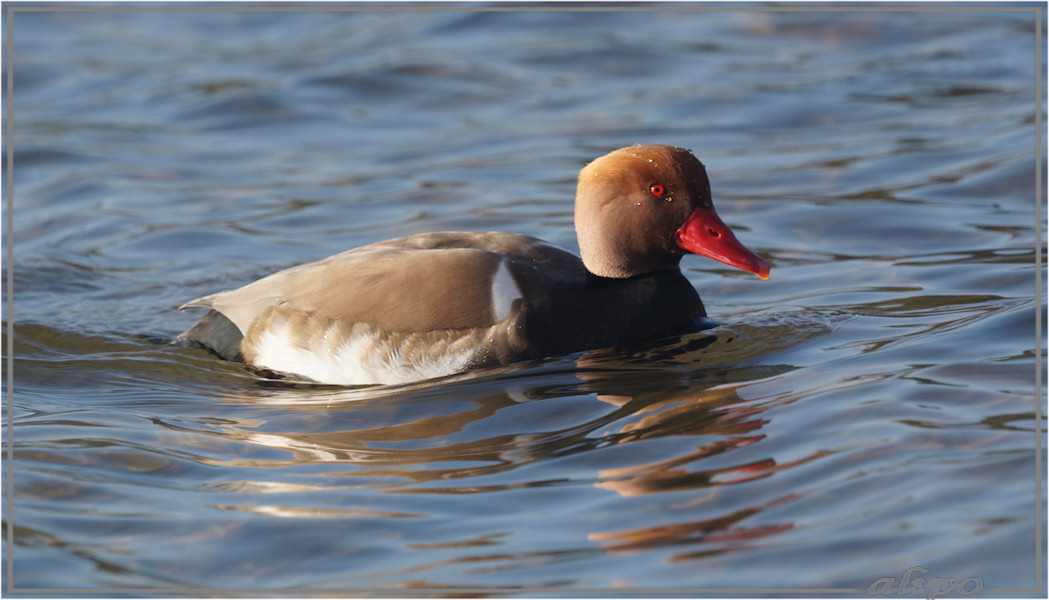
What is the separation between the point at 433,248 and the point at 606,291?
0.86 m

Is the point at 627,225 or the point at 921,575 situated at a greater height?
the point at 627,225

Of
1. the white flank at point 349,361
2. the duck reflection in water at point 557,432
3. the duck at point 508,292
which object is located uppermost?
the duck at point 508,292

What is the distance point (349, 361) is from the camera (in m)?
5.66

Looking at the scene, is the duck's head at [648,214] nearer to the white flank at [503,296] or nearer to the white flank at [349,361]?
the white flank at [503,296]

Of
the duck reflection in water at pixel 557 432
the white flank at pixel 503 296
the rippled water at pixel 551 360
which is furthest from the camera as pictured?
the white flank at pixel 503 296

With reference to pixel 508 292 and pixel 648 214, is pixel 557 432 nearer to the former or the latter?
pixel 508 292

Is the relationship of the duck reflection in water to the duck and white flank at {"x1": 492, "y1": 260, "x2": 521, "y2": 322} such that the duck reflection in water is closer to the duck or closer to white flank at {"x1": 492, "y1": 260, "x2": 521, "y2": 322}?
the duck

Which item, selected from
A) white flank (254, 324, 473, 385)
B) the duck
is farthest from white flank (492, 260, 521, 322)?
white flank (254, 324, 473, 385)

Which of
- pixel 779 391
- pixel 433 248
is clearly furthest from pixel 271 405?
pixel 779 391

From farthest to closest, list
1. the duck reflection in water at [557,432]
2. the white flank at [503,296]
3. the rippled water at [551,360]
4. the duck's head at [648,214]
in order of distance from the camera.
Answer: the duck's head at [648,214] < the white flank at [503,296] < the duck reflection in water at [557,432] < the rippled water at [551,360]

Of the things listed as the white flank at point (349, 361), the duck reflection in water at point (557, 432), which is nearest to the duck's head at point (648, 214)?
the duck reflection in water at point (557, 432)

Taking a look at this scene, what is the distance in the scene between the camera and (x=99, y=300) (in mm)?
7355

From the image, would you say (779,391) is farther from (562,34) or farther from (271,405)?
(562,34)

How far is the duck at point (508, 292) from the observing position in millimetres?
5512
